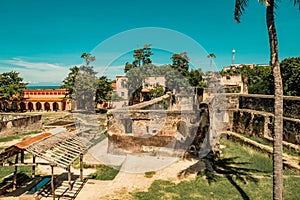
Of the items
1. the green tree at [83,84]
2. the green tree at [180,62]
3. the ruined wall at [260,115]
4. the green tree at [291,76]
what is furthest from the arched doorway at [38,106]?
the green tree at [291,76]

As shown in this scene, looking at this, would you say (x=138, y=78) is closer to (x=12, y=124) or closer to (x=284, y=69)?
(x=12, y=124)

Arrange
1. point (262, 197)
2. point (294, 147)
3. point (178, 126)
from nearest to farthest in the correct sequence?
point (262, 197)
point (294, 147)
point (178, 126)

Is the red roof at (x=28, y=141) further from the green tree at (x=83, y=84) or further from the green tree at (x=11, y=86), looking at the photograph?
the green tree at (x=11, y=86)

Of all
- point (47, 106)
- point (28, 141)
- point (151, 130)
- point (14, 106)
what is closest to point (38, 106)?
point (47, 106)

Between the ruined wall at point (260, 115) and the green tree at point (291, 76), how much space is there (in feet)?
45.0

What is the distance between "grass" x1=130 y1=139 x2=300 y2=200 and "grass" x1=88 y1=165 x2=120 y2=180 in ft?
6.36

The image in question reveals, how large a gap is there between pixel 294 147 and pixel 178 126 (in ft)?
20.4

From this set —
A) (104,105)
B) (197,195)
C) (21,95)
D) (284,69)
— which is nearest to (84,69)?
(104,105)

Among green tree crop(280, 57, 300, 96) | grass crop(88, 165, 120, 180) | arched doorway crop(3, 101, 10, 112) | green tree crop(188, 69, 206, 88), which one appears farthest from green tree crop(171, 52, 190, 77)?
arched doorway crop(3, 101, 10, 112)

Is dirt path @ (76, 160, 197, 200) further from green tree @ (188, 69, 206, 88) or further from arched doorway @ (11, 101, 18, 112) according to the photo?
arched doorway @ (11, 101, 18, 112)

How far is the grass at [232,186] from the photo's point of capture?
8297 millimetres

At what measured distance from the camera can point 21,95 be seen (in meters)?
45.5

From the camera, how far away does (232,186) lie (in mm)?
9000

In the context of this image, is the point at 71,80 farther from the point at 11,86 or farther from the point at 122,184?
the point at 122,184
